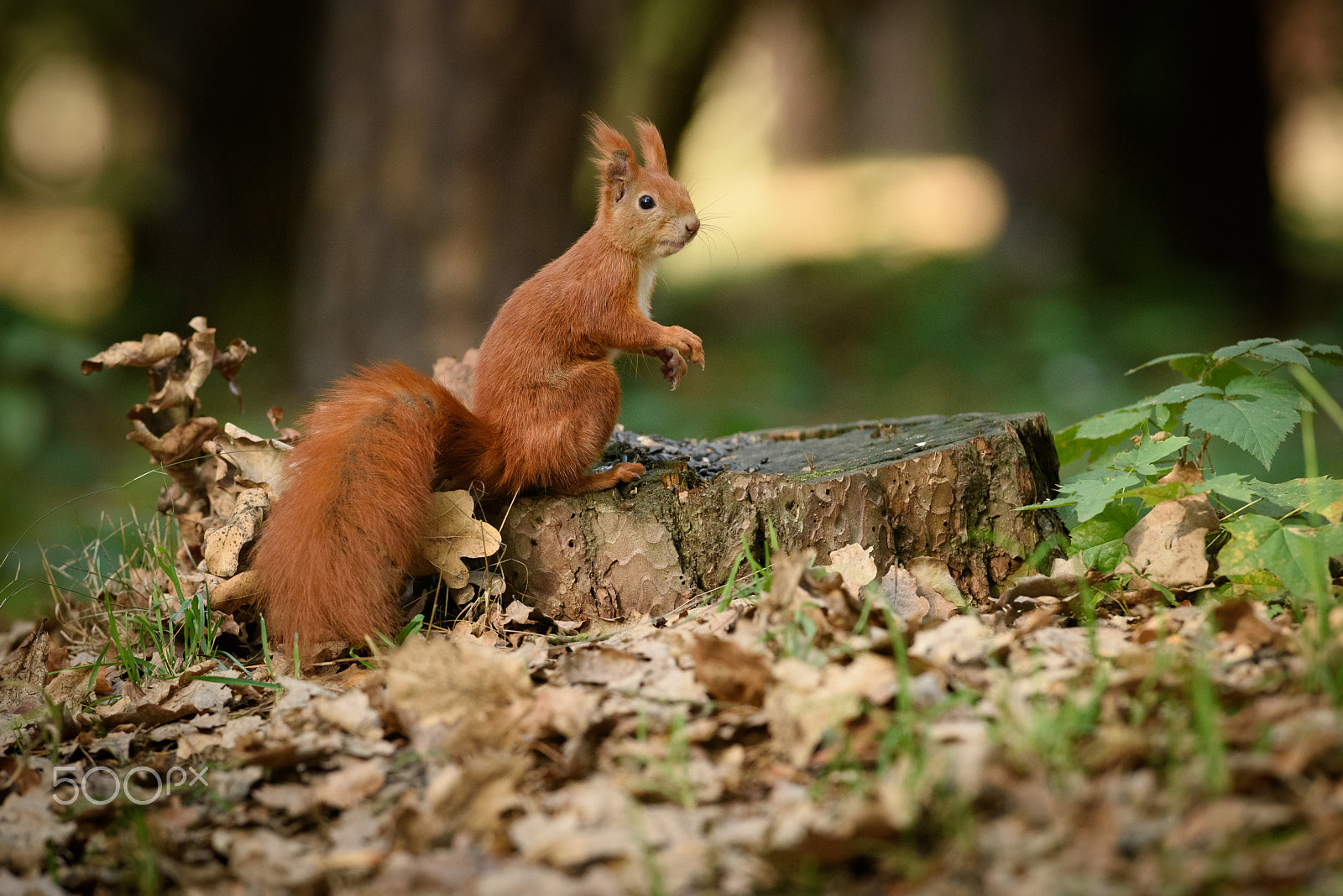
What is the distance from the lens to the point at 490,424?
97.3 inches

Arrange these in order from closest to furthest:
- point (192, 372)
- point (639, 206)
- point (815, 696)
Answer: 1. point (815, 696)
2. point (639, 206)
3. point (192, 372)

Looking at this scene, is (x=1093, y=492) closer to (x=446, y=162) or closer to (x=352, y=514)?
(x=352, y=514)

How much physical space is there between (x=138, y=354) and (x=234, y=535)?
0.62 meters

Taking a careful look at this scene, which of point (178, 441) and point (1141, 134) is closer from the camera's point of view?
point (178, 441)

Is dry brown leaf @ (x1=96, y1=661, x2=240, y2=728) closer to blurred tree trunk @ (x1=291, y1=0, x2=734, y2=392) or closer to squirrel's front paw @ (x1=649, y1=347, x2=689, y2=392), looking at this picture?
squirrel's front paw @ (x1=649, y1=347, x2=689, y2=392)

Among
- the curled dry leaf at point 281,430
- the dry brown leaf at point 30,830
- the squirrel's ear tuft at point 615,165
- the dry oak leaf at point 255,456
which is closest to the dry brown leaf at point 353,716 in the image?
the dry brown leaf at point 30,830

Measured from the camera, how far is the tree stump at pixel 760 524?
8.05ft

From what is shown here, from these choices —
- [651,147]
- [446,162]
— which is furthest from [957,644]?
[446,162]

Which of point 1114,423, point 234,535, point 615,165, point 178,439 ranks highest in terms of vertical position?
point 615,165

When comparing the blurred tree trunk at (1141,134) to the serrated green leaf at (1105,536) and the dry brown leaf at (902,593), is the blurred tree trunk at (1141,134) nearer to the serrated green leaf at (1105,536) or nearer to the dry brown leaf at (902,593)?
the serrated green leaf at (1105,536)

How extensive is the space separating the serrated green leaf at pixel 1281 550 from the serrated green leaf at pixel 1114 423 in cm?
38

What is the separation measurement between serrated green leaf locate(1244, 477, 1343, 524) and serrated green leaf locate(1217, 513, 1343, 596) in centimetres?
5

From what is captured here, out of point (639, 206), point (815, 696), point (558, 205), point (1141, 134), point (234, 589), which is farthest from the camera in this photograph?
point (1141, 134)

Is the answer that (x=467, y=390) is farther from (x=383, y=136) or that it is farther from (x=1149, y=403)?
(x=383, y=136)
